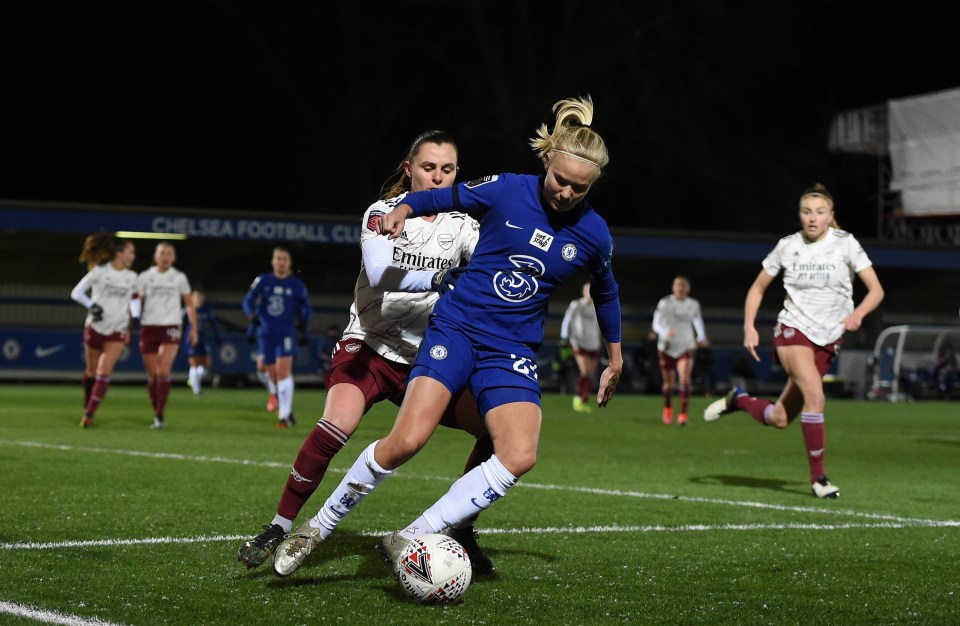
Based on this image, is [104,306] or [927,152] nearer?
[104,306]

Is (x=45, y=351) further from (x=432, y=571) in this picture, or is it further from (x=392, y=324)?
(x=432, y=571)

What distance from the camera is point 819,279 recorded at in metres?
10.9

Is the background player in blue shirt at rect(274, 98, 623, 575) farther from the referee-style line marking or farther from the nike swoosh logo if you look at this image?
the nike swoosh logo

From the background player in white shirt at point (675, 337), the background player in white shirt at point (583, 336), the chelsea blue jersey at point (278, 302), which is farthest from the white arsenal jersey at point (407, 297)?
the background player in white shirt at point (583, 336)

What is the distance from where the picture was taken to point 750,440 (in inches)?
678

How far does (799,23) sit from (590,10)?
571cm

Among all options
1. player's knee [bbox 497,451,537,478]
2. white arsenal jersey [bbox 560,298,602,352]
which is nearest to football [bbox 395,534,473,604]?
player's knee [bbox 497,451,537,478]

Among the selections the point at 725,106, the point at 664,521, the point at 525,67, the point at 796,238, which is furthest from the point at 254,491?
the point at 725,106

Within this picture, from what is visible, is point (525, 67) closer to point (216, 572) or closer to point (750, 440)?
point (750, 440)

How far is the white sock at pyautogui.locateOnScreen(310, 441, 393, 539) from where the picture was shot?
5.95m

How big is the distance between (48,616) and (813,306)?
23.5 feet

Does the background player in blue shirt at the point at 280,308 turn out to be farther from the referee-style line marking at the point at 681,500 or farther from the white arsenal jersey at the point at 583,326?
the white arsenal jersey at the point at 583,326

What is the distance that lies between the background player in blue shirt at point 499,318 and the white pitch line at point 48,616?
96 centimetres

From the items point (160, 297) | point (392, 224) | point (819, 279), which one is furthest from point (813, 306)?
point (160, 297)
